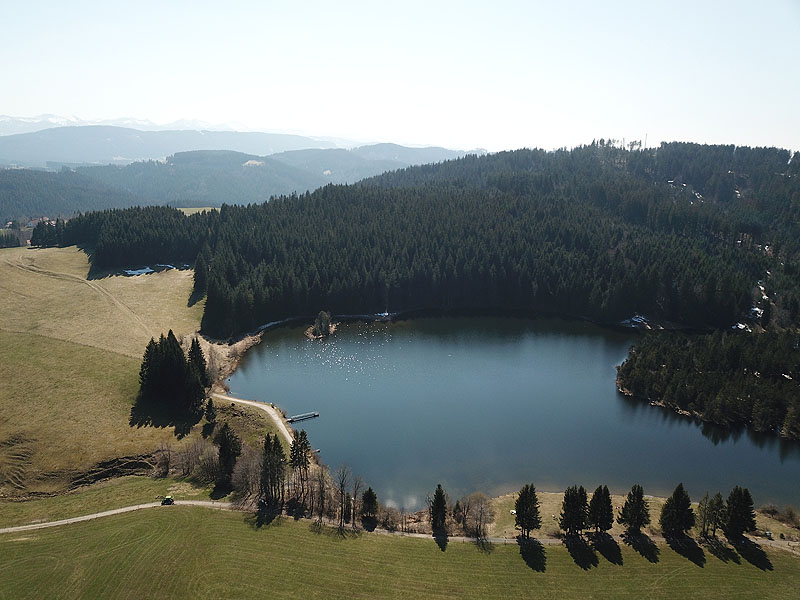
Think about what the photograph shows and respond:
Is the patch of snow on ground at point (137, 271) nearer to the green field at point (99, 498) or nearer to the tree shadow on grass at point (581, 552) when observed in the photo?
the green field at point (99, 498)

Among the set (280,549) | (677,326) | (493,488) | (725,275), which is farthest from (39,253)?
(725,275)

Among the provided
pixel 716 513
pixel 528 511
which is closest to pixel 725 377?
pixel 716 513

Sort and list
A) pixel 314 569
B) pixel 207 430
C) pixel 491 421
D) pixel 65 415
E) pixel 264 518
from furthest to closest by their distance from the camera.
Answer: pixel 491 421
pixel 207 430
pixel 65 415
pixel 264 518
pixel 314 569

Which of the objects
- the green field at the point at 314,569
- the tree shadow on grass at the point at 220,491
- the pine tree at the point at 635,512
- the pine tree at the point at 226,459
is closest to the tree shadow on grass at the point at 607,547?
the green field at the point at 314,569

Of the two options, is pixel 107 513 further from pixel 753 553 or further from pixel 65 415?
pixel 753 553

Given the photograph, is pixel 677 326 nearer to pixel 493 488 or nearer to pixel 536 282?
pixel 536 282

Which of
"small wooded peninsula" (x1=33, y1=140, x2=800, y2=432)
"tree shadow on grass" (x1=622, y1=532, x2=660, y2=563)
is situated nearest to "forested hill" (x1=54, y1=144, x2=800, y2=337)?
"small wooded peninsula" (x1=33, y1=140, x2=800, y2=432)
